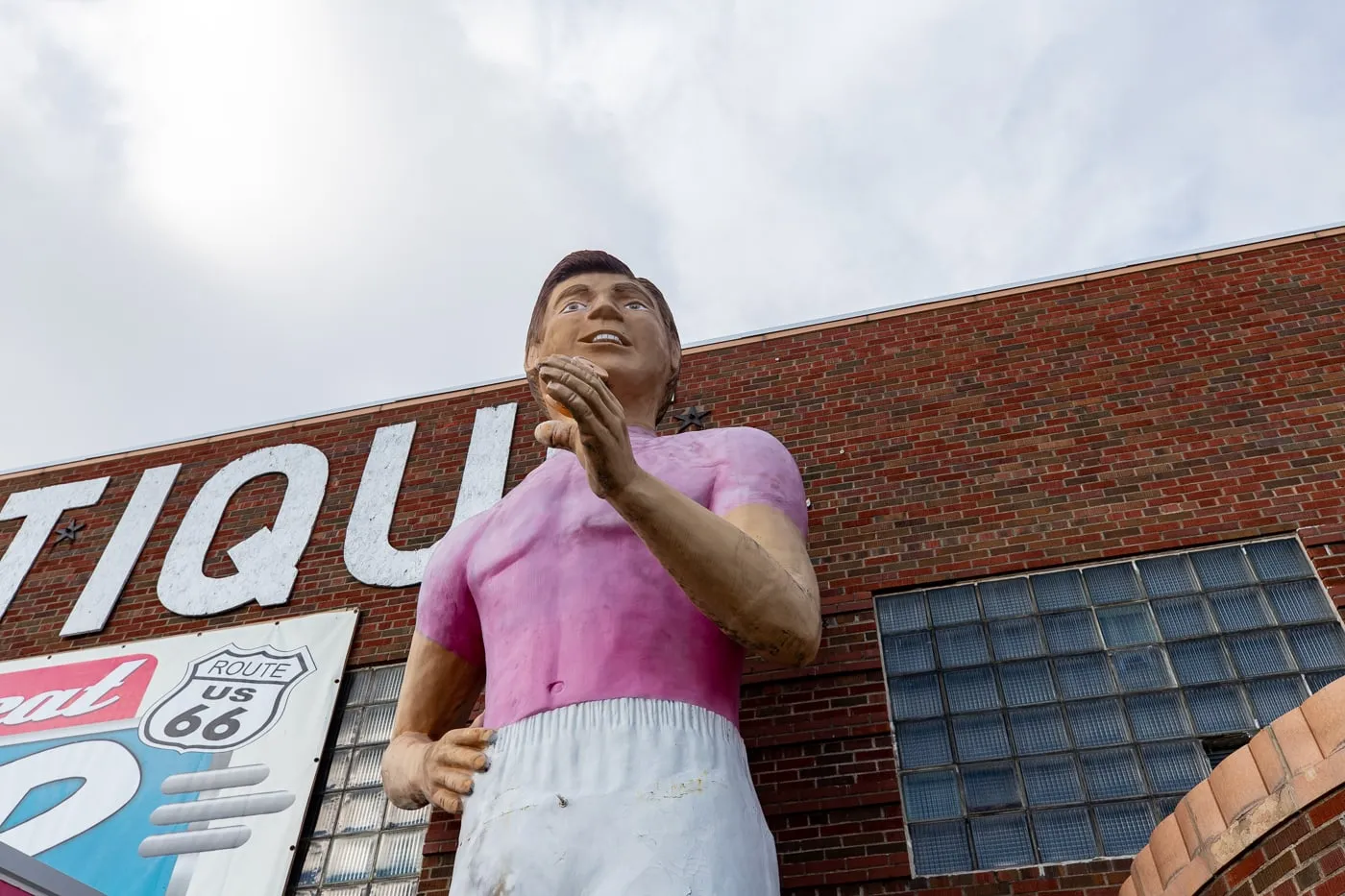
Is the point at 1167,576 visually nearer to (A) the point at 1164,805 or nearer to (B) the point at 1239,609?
(B) the point at 1239,609

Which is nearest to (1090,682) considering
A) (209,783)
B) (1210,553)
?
(1210,553)

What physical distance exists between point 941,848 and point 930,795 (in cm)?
28

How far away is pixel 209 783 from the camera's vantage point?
6.91 metres

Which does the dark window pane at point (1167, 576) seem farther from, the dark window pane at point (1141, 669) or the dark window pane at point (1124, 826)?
the dark window pane at point (1124, 826)

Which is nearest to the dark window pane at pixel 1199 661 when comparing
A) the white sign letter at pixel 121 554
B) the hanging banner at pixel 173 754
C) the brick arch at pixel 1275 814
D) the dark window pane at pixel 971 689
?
the dark window pane at pixel 971 689

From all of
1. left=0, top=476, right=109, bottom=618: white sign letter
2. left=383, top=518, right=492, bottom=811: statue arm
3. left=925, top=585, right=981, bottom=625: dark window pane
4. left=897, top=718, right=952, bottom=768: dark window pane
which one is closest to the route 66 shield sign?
left=0, top=476, right=109, bottom=618: white sign letter

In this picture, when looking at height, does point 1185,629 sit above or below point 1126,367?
below

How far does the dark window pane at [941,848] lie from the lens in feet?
18.3

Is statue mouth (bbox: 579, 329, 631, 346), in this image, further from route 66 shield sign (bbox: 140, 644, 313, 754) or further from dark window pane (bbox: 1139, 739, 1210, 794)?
route 66 shield sign (bbox: 140, 644, 313, 754)

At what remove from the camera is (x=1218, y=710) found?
5.77 metres

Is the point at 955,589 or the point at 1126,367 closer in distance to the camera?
the point at 955,589

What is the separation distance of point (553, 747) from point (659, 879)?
0.52m

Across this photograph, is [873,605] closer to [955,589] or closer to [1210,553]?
[955,589]

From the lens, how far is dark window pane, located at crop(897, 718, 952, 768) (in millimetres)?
5969
